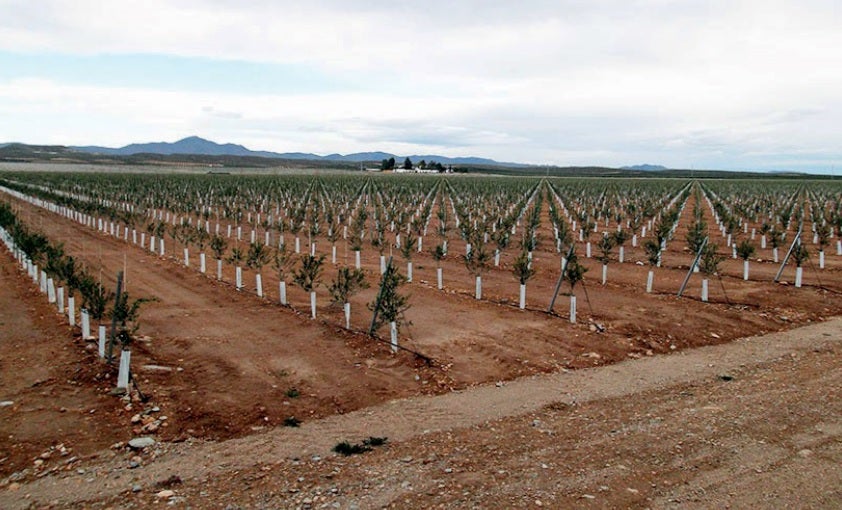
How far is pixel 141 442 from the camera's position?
25.2ft

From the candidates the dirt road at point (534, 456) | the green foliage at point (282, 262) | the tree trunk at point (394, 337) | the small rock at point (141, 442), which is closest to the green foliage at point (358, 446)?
the dirt road at point (534, 456)

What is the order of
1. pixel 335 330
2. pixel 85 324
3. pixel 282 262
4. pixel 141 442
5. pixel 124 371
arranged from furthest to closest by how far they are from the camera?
pixel 282 262, pixel 335 330, pixel 85 324, pixel 124 371, pixel 141 442

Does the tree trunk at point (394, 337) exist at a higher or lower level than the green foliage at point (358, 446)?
higher

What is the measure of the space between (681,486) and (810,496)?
1.28 meters

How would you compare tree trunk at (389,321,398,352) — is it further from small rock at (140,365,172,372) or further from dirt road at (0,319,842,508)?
small rock at (140,365,172,372)

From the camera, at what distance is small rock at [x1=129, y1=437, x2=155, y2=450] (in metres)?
7.60

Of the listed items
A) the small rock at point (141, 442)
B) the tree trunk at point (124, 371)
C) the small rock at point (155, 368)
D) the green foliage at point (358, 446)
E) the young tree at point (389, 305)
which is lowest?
the small rock at point (141, 442)

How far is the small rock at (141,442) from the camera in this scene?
7602mm

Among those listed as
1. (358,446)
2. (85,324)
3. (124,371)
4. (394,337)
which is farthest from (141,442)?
(85,324)

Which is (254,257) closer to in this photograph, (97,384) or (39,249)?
(39,249)

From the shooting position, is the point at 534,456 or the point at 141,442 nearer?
the point at 534,456

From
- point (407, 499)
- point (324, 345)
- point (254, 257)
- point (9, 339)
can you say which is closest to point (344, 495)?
point (407, 499)

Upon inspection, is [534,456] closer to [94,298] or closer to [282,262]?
[94,298]

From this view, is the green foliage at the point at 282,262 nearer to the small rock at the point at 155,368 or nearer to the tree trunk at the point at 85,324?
the tree trunk at the point at 85,324
